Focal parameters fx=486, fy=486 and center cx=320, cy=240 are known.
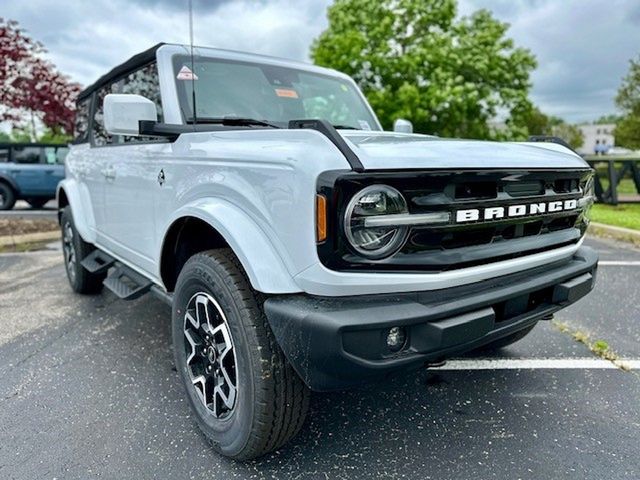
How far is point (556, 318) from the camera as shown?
155 inches

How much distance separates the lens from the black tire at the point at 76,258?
4324mm

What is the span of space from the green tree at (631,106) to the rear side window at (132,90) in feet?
94.8

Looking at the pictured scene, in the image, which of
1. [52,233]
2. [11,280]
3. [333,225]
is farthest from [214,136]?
[52,233]

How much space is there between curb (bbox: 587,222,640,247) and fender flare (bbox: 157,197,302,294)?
6.90 meters

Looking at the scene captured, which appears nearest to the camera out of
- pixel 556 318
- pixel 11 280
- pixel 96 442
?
pixel 96 442

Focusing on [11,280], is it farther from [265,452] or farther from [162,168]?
[265,452]

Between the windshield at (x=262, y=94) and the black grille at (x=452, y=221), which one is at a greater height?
the windshield at (x=262, y=94)

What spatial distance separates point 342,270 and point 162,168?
138 centimetres

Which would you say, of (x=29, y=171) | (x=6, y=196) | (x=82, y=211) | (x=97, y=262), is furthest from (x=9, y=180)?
(x=97, y=262)

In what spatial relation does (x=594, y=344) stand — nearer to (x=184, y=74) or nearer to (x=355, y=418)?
(x=355, y=418)

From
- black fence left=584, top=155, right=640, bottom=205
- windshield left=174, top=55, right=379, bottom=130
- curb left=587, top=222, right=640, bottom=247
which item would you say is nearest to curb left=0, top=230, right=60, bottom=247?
windshield left=174, top=55, right=379, bottom=130

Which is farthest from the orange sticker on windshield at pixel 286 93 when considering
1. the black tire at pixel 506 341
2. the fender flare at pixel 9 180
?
the fender flare at pixel 9 180

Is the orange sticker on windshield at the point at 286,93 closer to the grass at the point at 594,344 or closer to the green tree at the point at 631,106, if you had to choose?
the grass at the point at 594,344

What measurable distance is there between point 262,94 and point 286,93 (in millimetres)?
214
